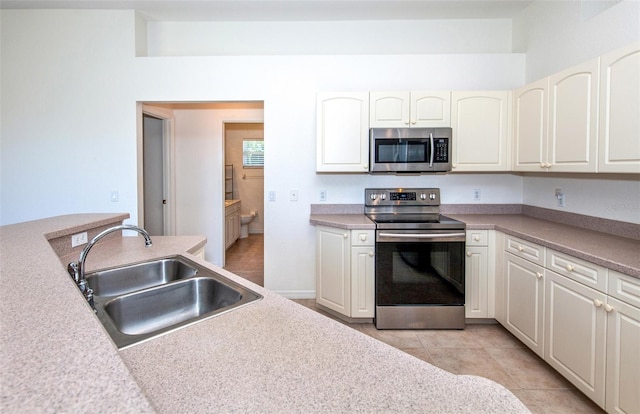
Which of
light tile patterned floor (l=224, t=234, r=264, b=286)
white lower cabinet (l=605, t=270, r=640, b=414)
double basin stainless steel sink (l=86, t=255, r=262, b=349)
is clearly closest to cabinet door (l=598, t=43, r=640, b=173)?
white lower cabinet (l=605, t=270, r=640, b=414)

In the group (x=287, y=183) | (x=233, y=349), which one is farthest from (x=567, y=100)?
(x=233, y=349)

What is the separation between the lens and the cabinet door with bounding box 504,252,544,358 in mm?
2150

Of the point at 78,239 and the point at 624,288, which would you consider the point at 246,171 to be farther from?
the point at 624,288

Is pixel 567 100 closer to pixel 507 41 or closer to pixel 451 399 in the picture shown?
pixel 507 41

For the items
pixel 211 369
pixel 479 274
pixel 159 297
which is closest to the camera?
pixel 211 369

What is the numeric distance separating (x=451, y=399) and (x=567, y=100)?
7.87ft

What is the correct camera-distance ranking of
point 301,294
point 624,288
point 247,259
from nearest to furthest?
1. point 624,288
2. point 301,294
3. point 247,259

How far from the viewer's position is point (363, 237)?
2.71 metres

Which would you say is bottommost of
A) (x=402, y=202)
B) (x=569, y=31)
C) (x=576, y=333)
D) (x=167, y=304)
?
(x=576, y=333)

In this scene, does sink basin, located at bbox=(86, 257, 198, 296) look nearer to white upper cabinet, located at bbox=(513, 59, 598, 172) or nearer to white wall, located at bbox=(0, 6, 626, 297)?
white wall, located at bbox=(0, 6, 626, 297)

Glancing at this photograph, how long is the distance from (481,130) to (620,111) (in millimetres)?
1113

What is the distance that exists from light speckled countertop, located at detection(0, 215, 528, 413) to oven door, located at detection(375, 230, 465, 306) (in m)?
1.75

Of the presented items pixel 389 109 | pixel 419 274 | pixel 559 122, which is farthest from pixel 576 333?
pixel 389 109

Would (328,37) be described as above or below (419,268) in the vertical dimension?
above
